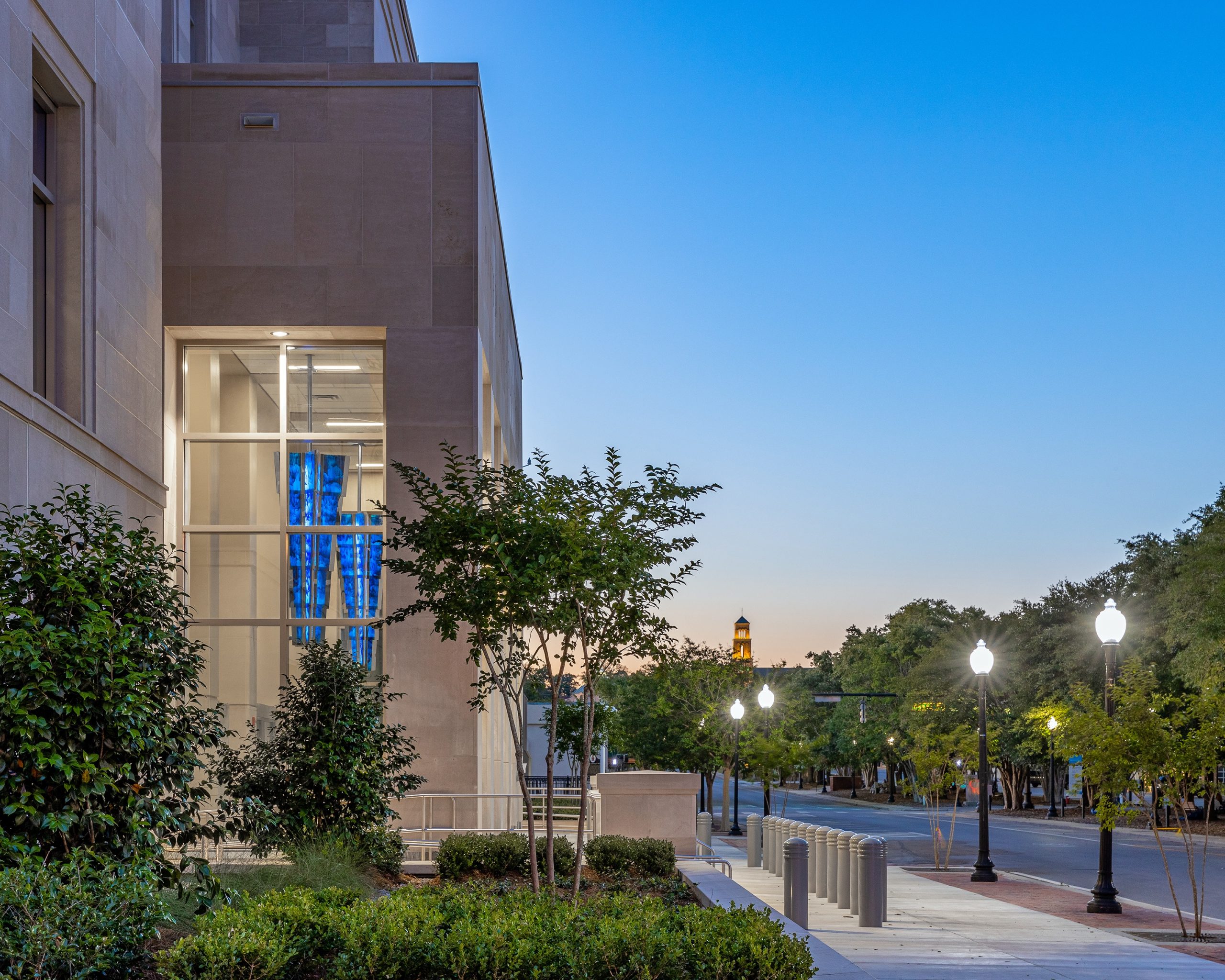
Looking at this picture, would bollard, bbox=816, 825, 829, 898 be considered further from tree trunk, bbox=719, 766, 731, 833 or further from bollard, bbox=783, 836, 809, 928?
tree trunk, bbox=719, 766, 731, 833

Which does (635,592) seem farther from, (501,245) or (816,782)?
(816,782)

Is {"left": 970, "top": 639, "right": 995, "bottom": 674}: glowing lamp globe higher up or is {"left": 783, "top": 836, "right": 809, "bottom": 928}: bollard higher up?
{"left": 970, "top": 639, "right": 995, "bottom": 674}: glowing lamp globe

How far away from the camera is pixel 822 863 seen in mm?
17500

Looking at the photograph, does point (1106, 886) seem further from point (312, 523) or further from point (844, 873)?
point (312, 523)

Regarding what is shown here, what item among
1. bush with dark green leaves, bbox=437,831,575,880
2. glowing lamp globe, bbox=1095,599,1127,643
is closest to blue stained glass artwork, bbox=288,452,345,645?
bush with dark green leaves, bbox=437,831,575,880

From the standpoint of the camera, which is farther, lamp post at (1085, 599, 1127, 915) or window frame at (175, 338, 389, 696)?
window frame at (175, 338, 389, 696)

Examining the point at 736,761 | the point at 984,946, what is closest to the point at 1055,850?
the point at 736,761

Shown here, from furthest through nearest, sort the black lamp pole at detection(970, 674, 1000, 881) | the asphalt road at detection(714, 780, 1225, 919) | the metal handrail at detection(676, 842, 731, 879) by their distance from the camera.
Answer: the asphalt road at detection(714, 780, 1225, 919)
the black lamp pole at detection(970, 674, 1000, 881)
the metal handrail at detection(676, 842, 731, 879)

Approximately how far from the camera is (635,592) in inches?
473

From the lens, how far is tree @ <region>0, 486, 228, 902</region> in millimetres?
7340

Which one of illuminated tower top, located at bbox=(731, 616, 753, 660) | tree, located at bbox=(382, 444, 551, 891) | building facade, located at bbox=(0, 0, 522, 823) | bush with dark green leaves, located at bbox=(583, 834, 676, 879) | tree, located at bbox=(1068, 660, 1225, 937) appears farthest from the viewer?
illuminated tower top, located at bbox=(731, 616, 753, 660)

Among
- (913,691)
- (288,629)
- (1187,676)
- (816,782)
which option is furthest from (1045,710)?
(816,782)

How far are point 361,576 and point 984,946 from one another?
1182 centimetres

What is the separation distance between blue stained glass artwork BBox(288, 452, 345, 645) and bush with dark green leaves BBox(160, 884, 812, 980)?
1279 centimetres
